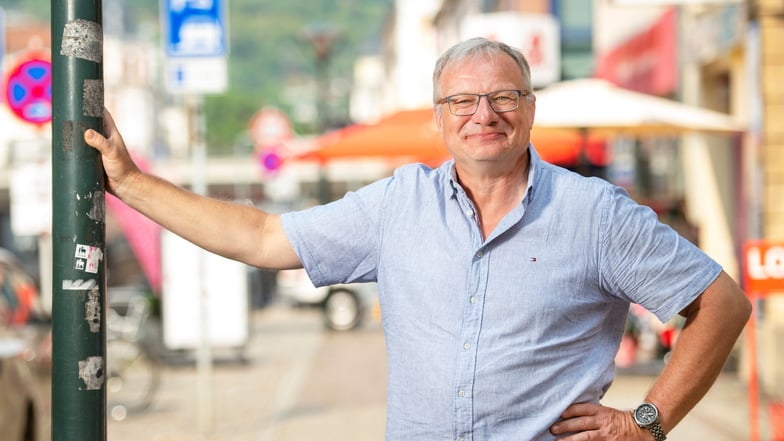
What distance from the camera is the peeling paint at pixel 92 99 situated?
3.38 meters

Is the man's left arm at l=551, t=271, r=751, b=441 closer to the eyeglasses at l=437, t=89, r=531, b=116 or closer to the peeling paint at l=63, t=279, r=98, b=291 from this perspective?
the eyeglasses at l=437, t=89, r=531, b=116

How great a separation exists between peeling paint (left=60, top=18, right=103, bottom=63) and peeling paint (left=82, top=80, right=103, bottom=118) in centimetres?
6

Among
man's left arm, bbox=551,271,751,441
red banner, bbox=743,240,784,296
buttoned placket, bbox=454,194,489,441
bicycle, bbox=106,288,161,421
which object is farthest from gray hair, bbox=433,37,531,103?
bicycle, bbox=106,288,161,421

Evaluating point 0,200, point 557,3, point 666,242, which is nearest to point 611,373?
point 666,242

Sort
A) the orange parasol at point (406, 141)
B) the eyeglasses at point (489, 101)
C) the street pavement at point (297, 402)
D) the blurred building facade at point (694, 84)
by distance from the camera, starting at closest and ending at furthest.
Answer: the eyeglasses at point (489, 101), the street pavement at point (297, 402), the blurred building facade at point (694, 84), the orange parasol at point (406, 141)

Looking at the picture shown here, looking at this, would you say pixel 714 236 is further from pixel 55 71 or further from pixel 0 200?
pixel 0 200

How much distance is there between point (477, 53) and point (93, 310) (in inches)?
42.4

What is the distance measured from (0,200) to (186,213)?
87.3 meters

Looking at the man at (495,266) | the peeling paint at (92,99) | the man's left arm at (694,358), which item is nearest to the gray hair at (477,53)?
the man at (495,266)

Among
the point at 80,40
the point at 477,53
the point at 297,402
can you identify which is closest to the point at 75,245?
the point at 80,40

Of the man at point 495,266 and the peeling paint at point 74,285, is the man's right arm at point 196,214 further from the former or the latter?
the peeling paint at point 74,285

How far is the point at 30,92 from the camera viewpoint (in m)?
13.9

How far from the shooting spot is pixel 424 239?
3475mm

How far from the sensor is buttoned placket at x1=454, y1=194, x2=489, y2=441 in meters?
3.36
